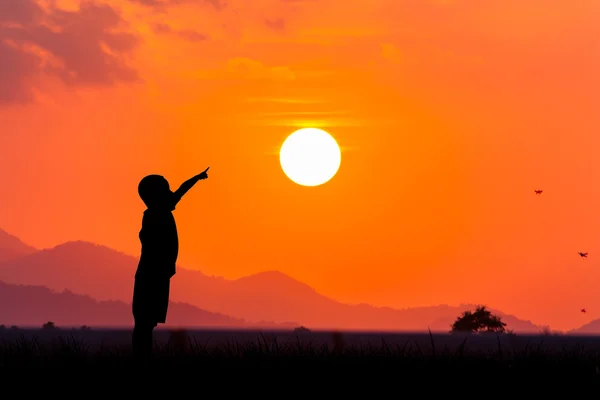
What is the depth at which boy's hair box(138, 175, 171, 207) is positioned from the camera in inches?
666

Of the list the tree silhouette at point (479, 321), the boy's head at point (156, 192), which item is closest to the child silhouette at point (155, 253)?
the boy's head at point (156, 192)

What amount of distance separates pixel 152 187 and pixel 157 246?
93 cm

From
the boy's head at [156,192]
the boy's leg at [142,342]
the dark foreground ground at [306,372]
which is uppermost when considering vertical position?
the boy's head at [156,192]

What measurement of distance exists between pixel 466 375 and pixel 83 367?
5303 millimetres

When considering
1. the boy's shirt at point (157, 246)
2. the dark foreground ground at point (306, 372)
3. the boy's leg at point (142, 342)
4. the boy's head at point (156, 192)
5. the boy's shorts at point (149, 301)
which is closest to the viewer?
the dark foreground ground at point (306, 372)

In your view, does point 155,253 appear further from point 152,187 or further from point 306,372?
point 306,372

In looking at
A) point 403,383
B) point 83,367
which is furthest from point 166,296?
point 403,383

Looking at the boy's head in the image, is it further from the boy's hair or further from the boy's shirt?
the boy's shirt

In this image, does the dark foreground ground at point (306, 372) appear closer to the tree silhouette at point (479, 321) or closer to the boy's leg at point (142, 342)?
the boy's leg at point (142, 342)

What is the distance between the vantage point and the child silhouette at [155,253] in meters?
16.5

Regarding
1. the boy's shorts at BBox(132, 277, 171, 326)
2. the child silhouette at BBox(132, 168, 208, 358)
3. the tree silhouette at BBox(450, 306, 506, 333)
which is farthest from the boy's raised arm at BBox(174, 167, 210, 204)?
the tree silhouette at BBox(450, 306, 506, 333)

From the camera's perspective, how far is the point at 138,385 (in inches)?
570

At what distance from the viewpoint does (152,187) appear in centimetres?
1692

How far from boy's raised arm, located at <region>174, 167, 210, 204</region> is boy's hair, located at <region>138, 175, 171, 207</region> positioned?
0.62ft
